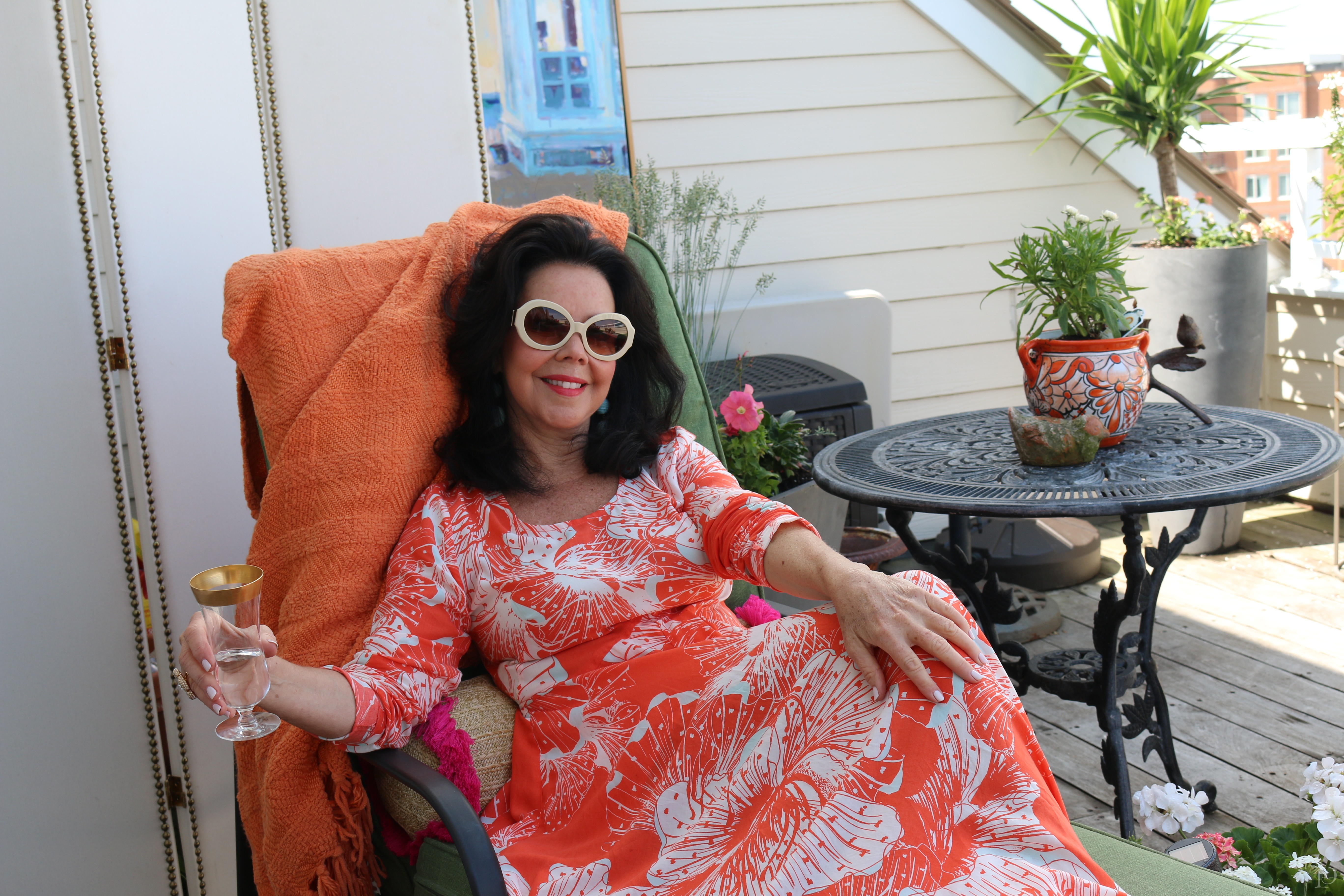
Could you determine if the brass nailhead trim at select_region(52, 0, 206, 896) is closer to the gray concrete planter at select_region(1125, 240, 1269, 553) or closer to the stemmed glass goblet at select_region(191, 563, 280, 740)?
the stemmed glass goblet at select_region(191, 563, 280, 740)

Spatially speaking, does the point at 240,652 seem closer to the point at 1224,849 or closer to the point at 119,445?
the point at 119,445

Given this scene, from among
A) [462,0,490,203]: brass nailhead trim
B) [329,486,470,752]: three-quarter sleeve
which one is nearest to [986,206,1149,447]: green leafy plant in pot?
[462,0,490,203]: brass nailhead trim

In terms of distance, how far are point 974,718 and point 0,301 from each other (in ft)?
5.93

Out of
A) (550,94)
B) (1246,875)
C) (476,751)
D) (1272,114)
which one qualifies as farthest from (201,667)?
(1272,114)

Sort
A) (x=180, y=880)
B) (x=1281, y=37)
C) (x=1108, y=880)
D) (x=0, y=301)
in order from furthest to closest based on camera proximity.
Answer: (x=1281, y=37), (x=180, y=880), (x=0, y=301), (x=1108, y=880)

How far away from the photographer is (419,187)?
2.35 m

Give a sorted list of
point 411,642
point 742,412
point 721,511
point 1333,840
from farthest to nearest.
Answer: point 742,412
point 721,511
point 411,642
point 1333,840

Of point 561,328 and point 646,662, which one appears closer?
point 646,662

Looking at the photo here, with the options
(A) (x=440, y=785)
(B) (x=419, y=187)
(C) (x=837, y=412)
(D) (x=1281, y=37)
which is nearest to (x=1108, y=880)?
(A) (x=440, y=785)

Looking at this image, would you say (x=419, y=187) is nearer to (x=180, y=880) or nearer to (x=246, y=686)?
(x=246, y=686)

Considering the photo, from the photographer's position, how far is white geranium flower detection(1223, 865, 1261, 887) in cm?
141

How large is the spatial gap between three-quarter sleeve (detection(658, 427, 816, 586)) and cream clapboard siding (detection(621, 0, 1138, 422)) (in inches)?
93.0

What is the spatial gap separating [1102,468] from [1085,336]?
0.31 m

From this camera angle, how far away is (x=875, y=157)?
14.1 feet
